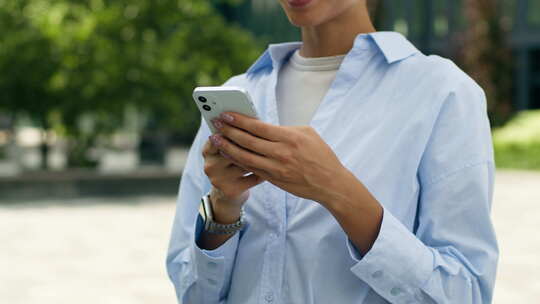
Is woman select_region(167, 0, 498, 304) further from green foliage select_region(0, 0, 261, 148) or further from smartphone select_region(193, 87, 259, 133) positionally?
green foliage select_region(0, 0, 261, 148)

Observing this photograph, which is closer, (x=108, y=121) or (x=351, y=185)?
(x=351, y=185)

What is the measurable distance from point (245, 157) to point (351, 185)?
20cm

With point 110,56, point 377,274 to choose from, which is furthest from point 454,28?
point 377,274

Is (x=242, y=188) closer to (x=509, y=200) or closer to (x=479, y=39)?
(x=509, y=200)

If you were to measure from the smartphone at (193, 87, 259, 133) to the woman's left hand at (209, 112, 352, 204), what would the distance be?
0.02 m

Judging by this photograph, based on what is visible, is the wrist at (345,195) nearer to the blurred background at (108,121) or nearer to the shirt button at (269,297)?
the shirt button at (269,297)

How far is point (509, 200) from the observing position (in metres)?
14.5

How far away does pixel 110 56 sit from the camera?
16.5 meters

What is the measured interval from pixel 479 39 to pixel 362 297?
27.5 m

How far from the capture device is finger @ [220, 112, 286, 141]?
138 centimetres

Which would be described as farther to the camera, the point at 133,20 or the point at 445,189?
the point at 133,20

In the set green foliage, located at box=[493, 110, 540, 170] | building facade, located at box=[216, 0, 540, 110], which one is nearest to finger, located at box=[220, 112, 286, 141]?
green foliage, located at box=[493, 110, 540, 170]

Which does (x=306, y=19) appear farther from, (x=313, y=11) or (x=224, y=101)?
(x=224, y=101)

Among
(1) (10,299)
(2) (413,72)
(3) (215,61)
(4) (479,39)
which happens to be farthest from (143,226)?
(4) (479,39)
